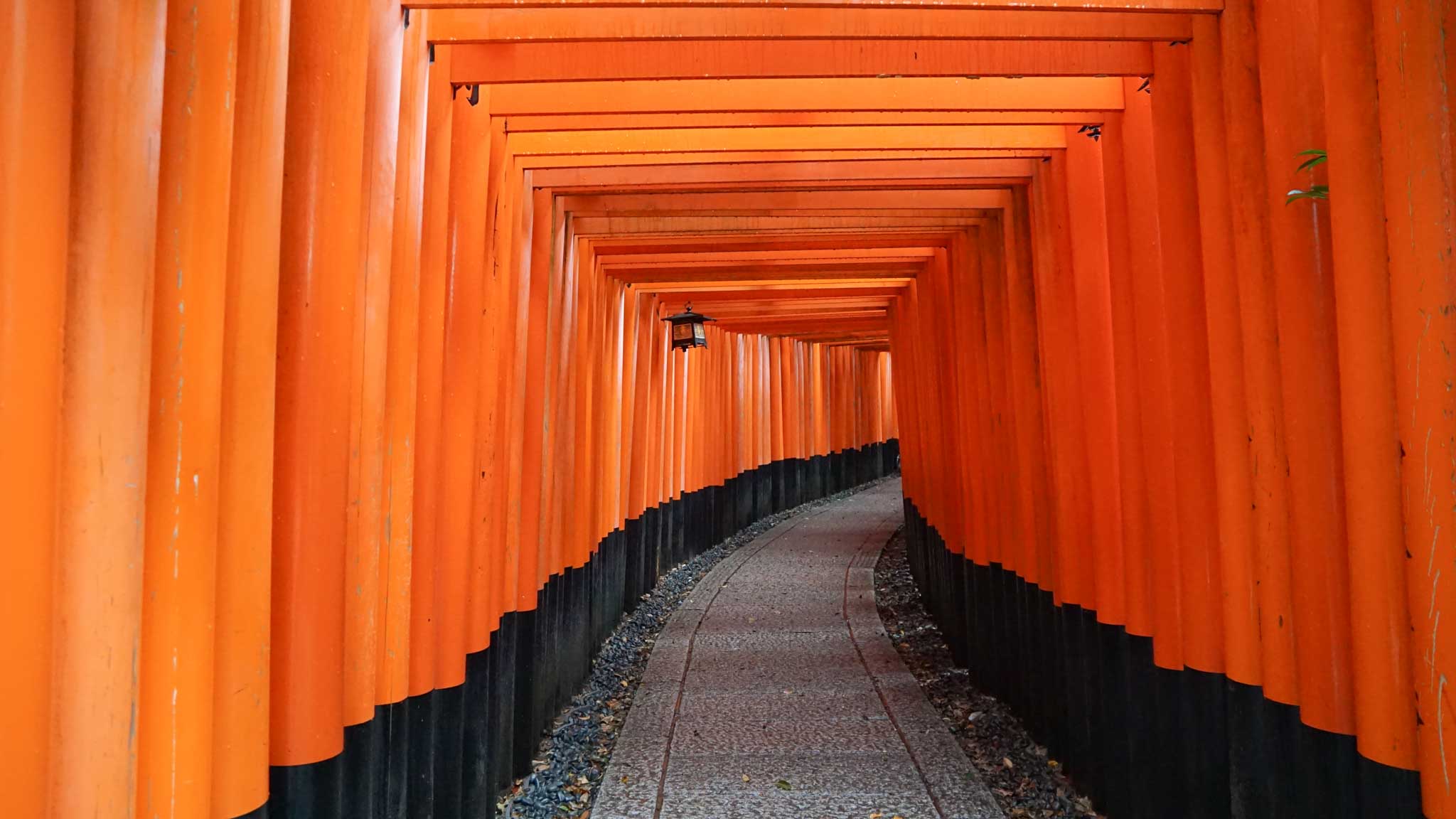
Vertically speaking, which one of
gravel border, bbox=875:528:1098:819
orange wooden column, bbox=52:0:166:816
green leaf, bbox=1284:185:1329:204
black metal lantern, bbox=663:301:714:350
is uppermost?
black metal lantern, bbox=663:301:714:350

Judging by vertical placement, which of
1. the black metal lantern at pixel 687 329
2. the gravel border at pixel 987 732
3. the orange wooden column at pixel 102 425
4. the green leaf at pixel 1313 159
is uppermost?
the black metal lantern at pixel 687 329

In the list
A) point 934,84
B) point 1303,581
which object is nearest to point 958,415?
point 934,84

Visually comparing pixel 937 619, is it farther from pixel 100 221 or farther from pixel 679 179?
pixel 100 221

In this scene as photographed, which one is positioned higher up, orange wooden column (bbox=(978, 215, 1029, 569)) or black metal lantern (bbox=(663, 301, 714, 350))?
black metal lantern (bbox=(663, 301, 714, 350))

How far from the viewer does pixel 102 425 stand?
163cm

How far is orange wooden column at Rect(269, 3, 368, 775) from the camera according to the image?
7.91ft

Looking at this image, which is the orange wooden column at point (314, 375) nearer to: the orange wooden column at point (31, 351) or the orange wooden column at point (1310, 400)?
the orange wooden column at point (31, 351)

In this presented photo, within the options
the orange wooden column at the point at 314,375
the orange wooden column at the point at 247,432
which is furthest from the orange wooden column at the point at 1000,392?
the orange wooden column at the point at 247,432

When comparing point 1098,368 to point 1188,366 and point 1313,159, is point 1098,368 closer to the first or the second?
point 1188,366

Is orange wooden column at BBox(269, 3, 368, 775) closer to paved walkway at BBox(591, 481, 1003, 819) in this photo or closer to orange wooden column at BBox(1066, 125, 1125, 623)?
paved walkway at BBox(591, 481, 1003, 819)

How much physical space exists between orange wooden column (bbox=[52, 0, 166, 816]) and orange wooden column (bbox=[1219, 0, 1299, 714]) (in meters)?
2.98

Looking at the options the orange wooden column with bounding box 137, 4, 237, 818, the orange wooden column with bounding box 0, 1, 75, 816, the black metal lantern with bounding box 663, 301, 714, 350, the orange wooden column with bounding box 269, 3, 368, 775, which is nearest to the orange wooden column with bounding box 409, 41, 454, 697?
the orange wooden column with bounding box 269, 3, 368, 775

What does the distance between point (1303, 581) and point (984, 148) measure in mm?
3040

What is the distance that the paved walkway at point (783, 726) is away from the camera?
4828 millimetres
